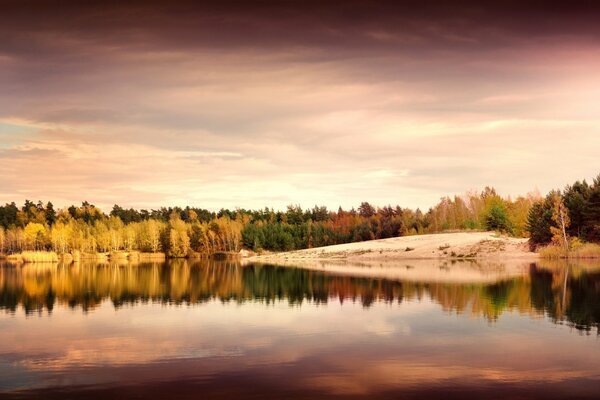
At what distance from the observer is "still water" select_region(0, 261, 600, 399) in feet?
62.7

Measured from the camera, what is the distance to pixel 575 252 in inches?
3932

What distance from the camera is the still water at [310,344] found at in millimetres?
19109

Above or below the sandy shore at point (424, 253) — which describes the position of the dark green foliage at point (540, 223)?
above

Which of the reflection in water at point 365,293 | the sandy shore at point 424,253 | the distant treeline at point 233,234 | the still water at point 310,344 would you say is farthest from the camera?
the distant treeline at point 233,234

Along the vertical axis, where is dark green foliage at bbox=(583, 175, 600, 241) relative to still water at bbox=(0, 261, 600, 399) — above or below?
above

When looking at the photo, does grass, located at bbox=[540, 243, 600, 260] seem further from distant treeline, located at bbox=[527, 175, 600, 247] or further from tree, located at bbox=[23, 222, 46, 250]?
tree, located at bbox=[23, 222, 46, 250]

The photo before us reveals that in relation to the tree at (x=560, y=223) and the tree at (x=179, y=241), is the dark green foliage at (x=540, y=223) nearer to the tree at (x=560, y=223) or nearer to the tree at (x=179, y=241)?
the tree at (x=560, y=223)

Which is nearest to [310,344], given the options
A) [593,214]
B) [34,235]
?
[593,214]

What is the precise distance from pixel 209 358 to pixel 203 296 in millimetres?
27483

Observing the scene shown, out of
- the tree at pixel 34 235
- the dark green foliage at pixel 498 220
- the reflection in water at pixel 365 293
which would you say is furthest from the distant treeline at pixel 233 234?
the reflection in water at pixel 365 293

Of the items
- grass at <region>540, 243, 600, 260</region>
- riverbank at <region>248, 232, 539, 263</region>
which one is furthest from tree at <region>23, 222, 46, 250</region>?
grass at <region>540, 243, 600, 260</region>

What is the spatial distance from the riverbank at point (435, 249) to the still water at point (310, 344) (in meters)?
61.2

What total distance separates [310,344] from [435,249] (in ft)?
311

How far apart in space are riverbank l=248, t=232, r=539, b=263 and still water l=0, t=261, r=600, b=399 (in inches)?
2411
